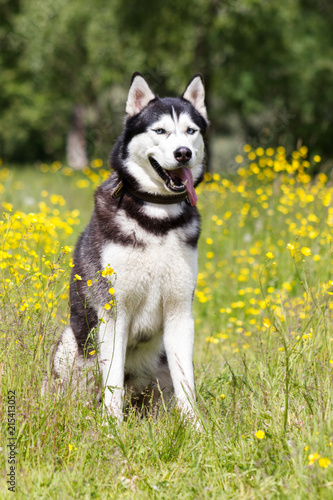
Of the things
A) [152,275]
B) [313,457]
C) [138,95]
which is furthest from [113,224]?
[313,457]

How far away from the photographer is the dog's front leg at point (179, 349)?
122 inches

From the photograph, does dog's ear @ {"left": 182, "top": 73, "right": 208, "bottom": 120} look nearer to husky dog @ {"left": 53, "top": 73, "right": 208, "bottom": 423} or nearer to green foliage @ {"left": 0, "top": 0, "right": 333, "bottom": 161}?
husky dog @ {"left": 53, "top": 73, "right": 208, "bottom": 423}

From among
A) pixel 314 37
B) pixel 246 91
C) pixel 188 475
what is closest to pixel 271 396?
pixel 188 475

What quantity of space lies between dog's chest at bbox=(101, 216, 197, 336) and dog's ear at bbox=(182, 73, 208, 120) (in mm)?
974

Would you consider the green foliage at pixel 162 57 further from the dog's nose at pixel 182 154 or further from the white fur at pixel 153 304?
the white fur at pixel 153 304

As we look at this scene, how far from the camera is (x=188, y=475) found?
7.61 ft

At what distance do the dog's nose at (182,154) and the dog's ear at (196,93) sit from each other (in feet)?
2.07

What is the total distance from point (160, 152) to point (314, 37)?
56.5 feet

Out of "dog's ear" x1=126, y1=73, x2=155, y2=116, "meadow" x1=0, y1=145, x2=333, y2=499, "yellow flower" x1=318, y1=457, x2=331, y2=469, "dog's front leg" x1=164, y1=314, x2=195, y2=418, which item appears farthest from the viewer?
"dog's ear" x1=126, y1=73, x2=155, y2=116

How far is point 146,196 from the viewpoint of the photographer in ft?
10.7

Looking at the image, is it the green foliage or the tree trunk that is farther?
the tree trunk

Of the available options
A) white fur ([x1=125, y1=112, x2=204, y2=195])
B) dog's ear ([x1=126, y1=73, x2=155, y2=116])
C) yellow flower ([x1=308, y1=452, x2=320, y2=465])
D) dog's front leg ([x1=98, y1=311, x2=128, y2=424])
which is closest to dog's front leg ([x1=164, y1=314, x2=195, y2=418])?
dog's front leg ([x1=98, y1=311, x2=128, y2=424])

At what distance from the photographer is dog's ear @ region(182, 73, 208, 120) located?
3531 millimetres

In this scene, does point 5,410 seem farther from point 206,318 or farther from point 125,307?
point 206,318
